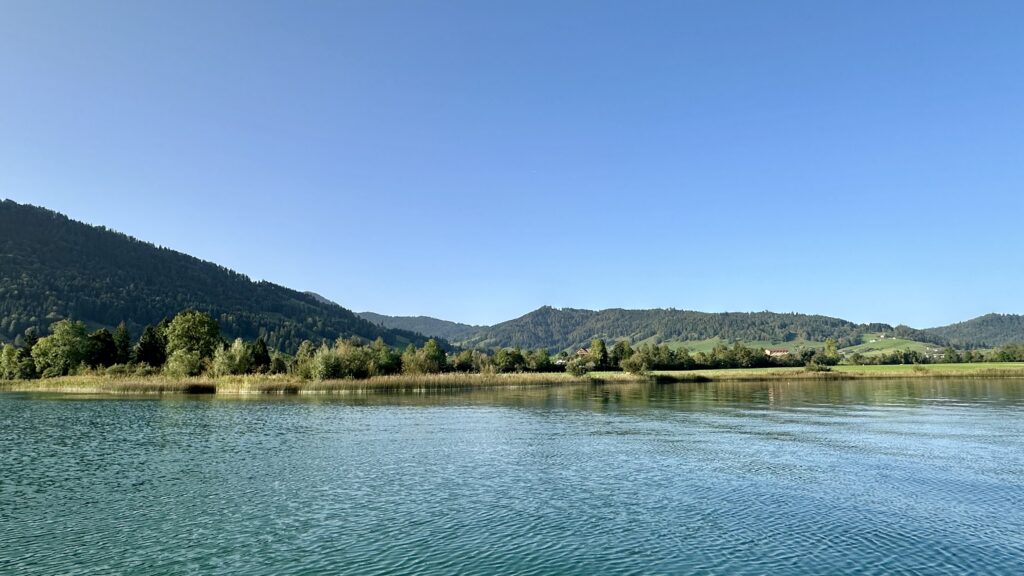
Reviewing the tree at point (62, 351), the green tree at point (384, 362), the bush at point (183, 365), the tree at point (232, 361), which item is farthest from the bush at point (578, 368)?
the tree at point (62, 351)

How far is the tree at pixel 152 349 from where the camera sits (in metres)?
144

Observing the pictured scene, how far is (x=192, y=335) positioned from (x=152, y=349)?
17.7 meters

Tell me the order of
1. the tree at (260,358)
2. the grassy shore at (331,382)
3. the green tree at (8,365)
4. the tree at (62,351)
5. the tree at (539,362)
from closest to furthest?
the grassy shore at (331,382)
the tree at (260,358)
the tree at (62,351)
the green tree at (8,365)
the tree at (539,362)

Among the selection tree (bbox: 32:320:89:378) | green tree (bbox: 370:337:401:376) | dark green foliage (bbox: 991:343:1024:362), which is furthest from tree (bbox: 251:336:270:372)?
dark green foliage (bbox: 991:343:1024:362)

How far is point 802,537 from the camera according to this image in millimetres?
22547

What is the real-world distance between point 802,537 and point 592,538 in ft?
26.0

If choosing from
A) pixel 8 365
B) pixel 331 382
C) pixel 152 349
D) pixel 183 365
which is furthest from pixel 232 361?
pixel 8 365

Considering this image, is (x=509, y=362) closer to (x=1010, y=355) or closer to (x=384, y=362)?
(x=384, y=362)

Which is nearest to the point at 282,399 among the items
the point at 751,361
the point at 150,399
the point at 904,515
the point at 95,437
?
the point at 150,399

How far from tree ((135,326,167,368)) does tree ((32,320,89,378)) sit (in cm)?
1146

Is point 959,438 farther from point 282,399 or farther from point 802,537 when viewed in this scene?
point 282,399

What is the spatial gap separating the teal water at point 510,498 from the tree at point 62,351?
9920cm

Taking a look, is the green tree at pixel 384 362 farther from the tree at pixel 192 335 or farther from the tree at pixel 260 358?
the tree at pixel 192 335

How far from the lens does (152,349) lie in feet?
477
